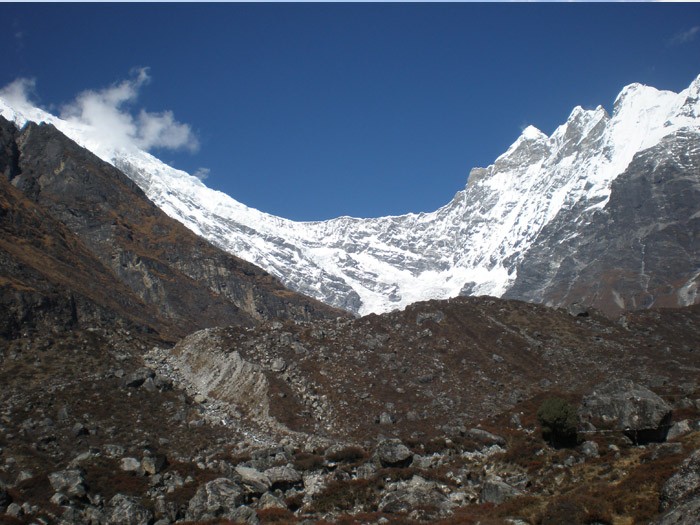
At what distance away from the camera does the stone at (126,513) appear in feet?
112

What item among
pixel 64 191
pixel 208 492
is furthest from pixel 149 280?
pixel 208 492

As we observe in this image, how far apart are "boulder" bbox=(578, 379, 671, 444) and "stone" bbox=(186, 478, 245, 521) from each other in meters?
24.2

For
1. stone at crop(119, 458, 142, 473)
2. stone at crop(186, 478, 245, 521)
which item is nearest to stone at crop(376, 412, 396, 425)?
stone at crop(186, 478, 245, 521)

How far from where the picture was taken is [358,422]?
185ft

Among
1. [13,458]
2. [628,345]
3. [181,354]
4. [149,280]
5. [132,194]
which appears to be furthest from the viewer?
[132,194]

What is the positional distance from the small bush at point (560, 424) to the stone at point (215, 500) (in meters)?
20.6

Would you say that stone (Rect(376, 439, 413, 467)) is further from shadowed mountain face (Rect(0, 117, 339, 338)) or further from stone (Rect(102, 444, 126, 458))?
shadowed mountain face (Rect(0, 117, 339, 338))

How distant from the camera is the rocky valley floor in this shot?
33.5 m

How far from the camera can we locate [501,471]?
39.3 metres

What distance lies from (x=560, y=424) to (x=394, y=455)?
11.3 metres

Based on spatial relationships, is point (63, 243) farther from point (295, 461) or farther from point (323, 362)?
point (295, 461)

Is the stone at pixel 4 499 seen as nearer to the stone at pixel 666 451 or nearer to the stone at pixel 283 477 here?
the stone at pixel 283 477

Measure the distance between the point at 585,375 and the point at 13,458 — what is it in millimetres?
55354

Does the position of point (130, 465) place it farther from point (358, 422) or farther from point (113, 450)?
point (358, 422)
